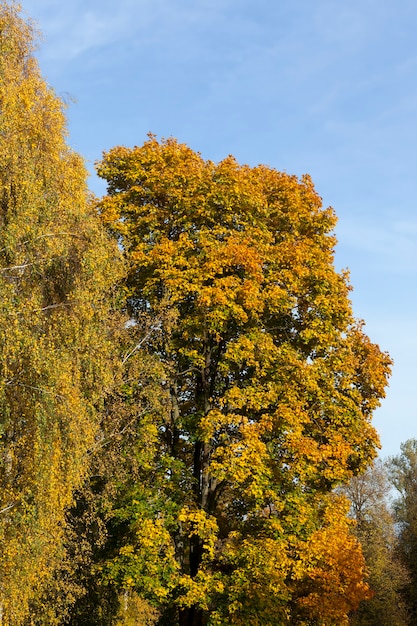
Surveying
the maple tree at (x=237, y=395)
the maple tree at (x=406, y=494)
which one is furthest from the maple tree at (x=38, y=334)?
the maple tree at (x=406, y=494)

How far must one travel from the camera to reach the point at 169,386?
23.9 metres

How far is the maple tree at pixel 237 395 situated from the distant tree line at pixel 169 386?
76 mm

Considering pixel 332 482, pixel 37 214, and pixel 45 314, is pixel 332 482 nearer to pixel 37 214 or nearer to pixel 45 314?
pixel 45 314

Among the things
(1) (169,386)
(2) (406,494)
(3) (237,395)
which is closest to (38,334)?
(3) (237,395)

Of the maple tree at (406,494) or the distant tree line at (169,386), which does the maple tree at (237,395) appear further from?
the maple tree at (406,494)

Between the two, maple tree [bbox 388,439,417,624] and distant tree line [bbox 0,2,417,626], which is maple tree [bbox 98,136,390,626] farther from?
maple tree [bbox 388,439,417,624]

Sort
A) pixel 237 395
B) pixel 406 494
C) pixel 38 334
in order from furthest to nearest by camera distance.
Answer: pixel 406 494 < pixel 237 395 < pixel 38 334

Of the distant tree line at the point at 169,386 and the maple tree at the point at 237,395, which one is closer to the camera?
the distant tree line at the point at 169,386

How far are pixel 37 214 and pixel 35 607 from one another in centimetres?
1135

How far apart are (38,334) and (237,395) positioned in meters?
8.63

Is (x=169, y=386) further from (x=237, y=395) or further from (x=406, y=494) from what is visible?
(x=406, y=494)

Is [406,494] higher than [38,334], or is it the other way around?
[406,494]

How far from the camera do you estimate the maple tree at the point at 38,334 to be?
578 inches

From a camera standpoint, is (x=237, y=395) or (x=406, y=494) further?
(x=406, y=494)
